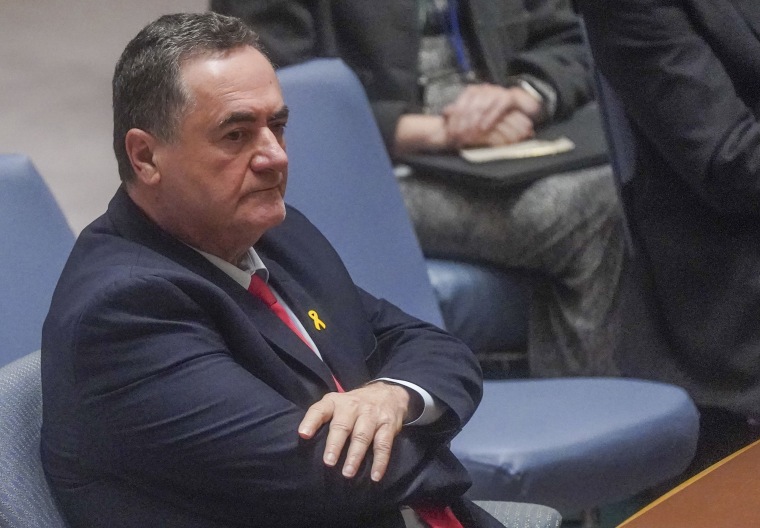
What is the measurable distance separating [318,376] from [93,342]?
250 mm

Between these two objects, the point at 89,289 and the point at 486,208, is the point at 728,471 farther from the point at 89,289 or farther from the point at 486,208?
the point at 486,208

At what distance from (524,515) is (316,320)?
331 mm

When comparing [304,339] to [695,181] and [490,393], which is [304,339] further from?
[695,181]

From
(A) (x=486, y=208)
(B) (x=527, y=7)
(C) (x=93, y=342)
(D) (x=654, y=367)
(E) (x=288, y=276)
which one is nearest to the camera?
(C) (x=93, y=342)

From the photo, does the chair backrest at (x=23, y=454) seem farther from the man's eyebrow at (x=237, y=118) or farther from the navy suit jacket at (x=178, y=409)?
the man's eyebrow at (x=237, y=118)

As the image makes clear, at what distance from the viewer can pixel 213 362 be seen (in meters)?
0.96

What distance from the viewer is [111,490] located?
97 centimetres

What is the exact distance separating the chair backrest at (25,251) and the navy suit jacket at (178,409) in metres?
0.29

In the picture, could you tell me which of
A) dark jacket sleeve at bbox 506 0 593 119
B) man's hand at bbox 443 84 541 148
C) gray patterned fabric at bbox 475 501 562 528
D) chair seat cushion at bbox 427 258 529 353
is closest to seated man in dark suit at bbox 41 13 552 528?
gray patterned fabric at bbox 475 501 562 528

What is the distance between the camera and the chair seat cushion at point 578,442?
1.43 m

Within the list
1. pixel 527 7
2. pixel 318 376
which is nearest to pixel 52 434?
pixel 318 376

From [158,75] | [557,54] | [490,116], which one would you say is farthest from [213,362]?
[557,54]

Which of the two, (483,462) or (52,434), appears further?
(483,462)

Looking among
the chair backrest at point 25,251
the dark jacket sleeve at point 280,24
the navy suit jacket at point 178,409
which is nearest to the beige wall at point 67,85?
the dark jacket sleeve at point 280,24
